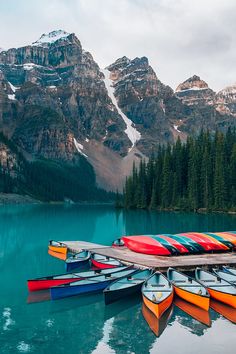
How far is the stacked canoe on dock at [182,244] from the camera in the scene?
36.5m

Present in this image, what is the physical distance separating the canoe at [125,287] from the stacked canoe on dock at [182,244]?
684 centimetres

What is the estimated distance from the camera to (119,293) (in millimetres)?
26266

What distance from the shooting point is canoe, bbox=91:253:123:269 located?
34312 millimetres

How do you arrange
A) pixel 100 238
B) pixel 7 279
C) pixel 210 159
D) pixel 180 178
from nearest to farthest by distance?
1. pixel 7 279
2. pixel 100 238
3. pixel 210 159
4. pixel 180 178

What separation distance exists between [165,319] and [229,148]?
11886cm

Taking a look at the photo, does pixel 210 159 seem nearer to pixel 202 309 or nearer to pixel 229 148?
pixel 229 148

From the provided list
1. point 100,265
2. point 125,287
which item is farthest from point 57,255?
point 125,287

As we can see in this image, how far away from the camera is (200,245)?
123ft

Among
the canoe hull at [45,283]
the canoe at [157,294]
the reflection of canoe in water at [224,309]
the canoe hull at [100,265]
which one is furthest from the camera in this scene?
the canoe hull at [100,265]

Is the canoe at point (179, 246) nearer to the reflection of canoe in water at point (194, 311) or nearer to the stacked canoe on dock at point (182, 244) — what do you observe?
the stacked canoe on dock at point (182, 244)

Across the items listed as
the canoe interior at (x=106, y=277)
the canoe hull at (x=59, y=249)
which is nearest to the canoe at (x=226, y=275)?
the canoe interior at (x=106, y=277)

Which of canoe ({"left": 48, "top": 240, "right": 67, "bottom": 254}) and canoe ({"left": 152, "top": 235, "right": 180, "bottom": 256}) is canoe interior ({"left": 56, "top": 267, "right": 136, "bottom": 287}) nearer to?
canoe ({"left": 152, "top": 235, "right": 180, "bottom": 256})

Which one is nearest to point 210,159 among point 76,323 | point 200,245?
point 200,245

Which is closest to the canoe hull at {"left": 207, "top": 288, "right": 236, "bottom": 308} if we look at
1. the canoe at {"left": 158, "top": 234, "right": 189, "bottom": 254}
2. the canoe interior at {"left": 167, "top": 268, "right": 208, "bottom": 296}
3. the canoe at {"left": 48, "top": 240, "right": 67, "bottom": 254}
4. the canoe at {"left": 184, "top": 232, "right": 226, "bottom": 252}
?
the canoe interior at {"left": 167, "top": 268, "right": 208, "bottom": 296}
